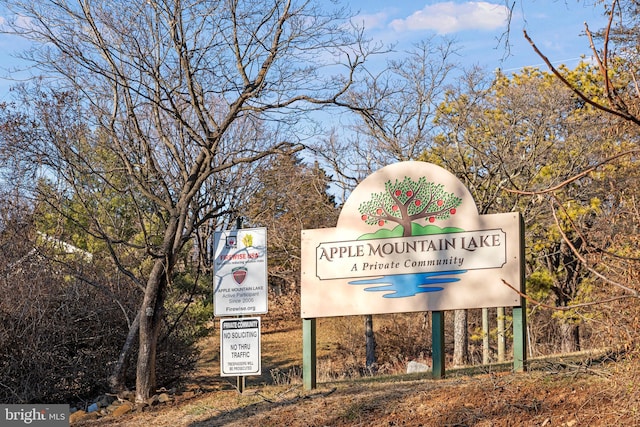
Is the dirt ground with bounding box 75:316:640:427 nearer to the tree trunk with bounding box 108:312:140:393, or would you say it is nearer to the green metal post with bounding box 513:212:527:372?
the green metal post with bounding box 513:212:527:372

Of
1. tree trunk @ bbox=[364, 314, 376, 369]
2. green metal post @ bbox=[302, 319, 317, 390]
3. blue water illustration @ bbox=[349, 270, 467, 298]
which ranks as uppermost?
blue water illustration @ bbox=[349, 270, 467, 298]

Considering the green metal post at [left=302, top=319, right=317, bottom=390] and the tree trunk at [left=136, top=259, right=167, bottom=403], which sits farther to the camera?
the tree trunk at [left=136, top=259, right=167, bottom=403]

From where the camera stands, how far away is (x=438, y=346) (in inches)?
441

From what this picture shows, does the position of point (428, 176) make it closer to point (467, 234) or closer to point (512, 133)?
point (467, 234)

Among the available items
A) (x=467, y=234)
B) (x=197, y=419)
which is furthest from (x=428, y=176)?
(x=197, y=419)

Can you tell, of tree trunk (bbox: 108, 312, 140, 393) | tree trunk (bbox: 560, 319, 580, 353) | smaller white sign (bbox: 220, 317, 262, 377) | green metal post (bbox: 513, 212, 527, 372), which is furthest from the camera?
tree trunk (bbox: 560, 319, 580, 353)

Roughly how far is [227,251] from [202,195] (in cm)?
242

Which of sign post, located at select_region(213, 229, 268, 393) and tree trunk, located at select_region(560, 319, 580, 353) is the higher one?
sign post, located at select_region(213, 229, 268, 393)

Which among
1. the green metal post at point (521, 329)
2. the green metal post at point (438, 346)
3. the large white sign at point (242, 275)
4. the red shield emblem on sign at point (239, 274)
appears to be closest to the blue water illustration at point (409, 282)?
the green metal post at point (438, 346)

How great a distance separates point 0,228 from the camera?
19719 millimetres

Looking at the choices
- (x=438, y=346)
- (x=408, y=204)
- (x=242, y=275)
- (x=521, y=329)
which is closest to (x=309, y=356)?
(x=242, y=275)

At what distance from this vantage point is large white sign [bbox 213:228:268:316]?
12398 mm

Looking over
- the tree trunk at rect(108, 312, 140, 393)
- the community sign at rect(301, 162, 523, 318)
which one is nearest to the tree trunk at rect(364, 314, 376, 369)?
the tree trunk at rect(108, 312, 140, 393)

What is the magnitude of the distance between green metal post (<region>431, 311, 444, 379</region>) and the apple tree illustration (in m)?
1.26
